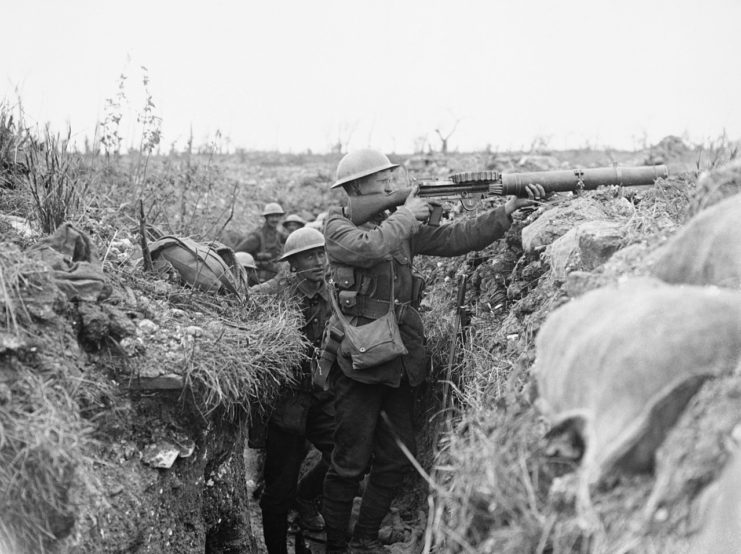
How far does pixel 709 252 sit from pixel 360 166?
2.82 meters

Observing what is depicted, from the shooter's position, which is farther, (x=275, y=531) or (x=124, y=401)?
(x=275, y=531)

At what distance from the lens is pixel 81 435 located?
11.6 feet

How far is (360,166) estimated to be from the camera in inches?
197

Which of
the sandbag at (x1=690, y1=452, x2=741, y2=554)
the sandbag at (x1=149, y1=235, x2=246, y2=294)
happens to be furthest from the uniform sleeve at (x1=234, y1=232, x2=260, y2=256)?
the sandbag at (x1=690, y1=452, x2=741, y2=554)

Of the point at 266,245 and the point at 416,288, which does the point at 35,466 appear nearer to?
the point at 416,288

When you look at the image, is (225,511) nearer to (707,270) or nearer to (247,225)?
(707,270)

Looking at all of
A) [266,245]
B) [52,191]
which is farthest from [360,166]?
[266,245]

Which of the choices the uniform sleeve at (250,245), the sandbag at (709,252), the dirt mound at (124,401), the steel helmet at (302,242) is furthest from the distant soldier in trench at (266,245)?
the sandbag at (709,252)

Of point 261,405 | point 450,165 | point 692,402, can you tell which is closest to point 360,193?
point 261,405

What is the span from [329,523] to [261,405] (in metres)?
0.94

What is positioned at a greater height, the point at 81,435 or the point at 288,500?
the point at 81,435

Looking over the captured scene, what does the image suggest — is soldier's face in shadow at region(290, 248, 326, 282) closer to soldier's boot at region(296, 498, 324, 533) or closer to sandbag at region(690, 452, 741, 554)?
soldier's boot at region(296, 498, 324, 533)

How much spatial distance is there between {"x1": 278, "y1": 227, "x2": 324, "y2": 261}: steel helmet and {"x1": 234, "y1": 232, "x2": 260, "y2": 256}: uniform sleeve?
11.7 feet

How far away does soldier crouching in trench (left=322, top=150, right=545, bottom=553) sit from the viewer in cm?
479
